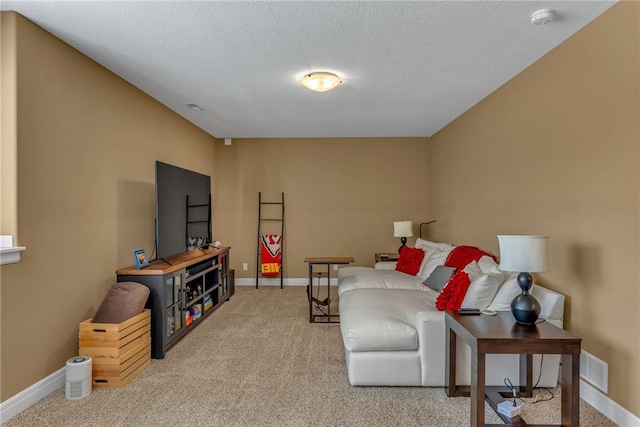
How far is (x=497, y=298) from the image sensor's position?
2.65 metres

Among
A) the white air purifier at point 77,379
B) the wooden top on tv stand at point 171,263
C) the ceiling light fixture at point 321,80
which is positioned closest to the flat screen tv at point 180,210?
the wooden top on tv stand at point 171,263

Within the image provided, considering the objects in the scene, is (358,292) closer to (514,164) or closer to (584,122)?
(514,164)

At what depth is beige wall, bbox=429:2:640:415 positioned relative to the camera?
2.13 metres

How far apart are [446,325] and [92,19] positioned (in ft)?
10.3

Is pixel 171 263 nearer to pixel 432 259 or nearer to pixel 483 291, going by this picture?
pixel 483 291

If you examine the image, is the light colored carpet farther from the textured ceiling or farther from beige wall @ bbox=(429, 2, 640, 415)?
the textured ceiling

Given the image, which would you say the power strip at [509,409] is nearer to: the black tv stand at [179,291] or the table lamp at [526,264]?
the table lamp at [526,264]

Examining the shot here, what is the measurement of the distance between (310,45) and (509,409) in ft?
9.11

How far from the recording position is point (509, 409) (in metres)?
2.17

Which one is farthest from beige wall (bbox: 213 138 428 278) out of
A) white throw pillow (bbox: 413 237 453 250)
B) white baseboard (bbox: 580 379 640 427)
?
white baseboard (bbox: 580 379 640 427)

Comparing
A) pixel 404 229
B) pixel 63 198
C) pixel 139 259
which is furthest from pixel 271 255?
pixel 63 198

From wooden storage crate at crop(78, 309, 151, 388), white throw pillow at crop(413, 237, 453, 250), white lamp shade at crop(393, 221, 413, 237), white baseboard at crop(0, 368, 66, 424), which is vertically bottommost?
white baseboard at crop(0, 368, 66, 424)

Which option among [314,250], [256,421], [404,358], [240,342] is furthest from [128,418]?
[314,250]

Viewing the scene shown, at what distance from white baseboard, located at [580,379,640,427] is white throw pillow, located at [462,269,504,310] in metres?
0.80
